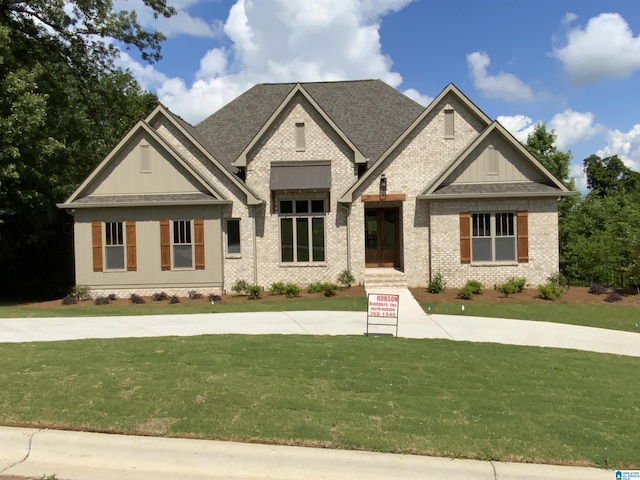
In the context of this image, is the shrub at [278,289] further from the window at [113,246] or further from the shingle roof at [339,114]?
the window at [113,246]

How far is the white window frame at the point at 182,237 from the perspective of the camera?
692 inches

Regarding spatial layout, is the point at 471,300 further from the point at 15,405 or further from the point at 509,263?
the point at 15,405

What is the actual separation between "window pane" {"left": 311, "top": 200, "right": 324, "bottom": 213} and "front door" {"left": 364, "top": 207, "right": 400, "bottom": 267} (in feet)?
7.21

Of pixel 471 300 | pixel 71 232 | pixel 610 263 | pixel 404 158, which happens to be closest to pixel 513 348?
pixel 471 300

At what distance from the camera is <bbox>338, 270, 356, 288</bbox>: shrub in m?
17.8

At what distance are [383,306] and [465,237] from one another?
8596 millimetres

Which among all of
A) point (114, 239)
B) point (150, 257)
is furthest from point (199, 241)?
point (114, 239)

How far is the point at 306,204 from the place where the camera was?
1839 cm

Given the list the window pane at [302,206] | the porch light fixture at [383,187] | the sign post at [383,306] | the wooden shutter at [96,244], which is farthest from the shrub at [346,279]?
the wooden shutter at [96,244]

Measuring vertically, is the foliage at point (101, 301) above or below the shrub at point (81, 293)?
below

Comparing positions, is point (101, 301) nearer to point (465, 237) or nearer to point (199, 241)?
point (199, 241)

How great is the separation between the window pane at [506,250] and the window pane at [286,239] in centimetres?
797

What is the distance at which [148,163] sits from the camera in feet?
58.2

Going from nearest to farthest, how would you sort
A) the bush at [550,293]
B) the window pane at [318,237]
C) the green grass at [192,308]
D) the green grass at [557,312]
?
the green grass at [557,312] → the green grass at [192,308] → the bush at [550,293] → the window pane at [318,237]
